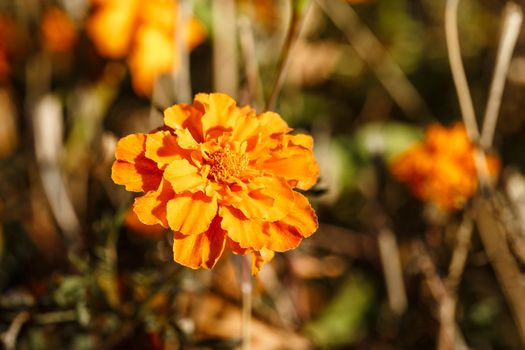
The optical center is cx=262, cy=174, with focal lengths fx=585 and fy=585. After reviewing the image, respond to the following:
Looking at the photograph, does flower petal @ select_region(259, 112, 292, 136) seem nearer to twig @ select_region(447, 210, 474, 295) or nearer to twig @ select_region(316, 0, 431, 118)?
twig @ select_region(447, 210, 474, 295)

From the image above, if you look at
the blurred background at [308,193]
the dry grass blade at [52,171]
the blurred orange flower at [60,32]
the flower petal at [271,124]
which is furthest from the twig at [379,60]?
the flower petal at [271,124]

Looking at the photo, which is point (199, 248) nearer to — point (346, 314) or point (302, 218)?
point (302, 218)

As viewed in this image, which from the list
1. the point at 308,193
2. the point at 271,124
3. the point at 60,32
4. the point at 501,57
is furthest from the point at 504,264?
the point at 60,32

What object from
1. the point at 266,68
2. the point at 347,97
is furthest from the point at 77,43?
the point at 347,97

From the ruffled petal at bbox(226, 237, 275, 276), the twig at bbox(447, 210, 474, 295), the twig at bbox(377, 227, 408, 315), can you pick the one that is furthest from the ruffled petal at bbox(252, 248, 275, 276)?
the twig at bbox(377, 227, 408, 315)

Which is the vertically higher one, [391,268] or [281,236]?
[391,268]
